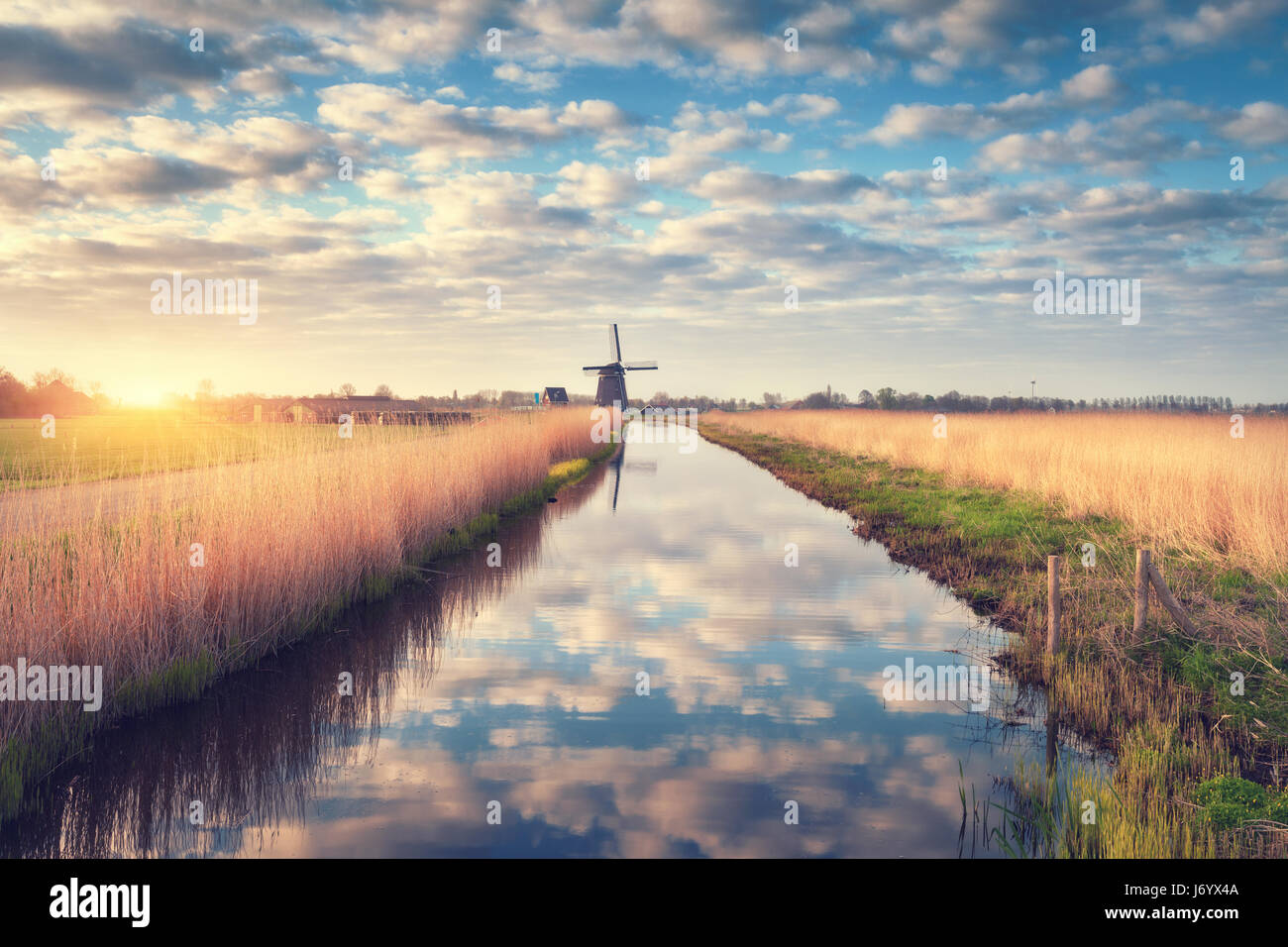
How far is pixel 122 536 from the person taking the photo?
23.1ft

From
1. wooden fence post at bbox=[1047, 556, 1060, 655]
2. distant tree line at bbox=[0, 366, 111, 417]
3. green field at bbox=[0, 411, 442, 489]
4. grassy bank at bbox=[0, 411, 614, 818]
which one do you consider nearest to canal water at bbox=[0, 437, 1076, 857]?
grassy bank at bbox=[0, 411, 614, 818]

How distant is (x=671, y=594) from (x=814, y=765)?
6.20 meters

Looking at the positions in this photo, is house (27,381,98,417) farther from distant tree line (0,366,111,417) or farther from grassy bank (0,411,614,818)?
grassy bank (0,411,614,818)

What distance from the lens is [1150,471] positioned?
16.1 meters

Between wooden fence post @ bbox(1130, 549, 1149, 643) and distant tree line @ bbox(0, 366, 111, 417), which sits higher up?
distant tree line @ bbox(0, 366, 111, 417)

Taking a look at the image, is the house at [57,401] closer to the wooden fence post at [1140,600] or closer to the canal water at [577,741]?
the canal water at [577,741]

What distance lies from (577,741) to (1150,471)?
14862 mm

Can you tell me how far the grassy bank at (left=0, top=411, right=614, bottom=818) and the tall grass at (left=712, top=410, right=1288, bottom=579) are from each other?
12.5 m

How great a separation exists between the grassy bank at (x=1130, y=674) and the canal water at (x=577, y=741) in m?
0.44

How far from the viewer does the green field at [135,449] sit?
38.9ft

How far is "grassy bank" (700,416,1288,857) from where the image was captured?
491cm

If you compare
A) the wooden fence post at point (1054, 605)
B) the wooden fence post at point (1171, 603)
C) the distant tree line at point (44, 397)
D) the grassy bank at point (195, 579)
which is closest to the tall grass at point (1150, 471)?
the wooden fence post at point (1171, 603)
